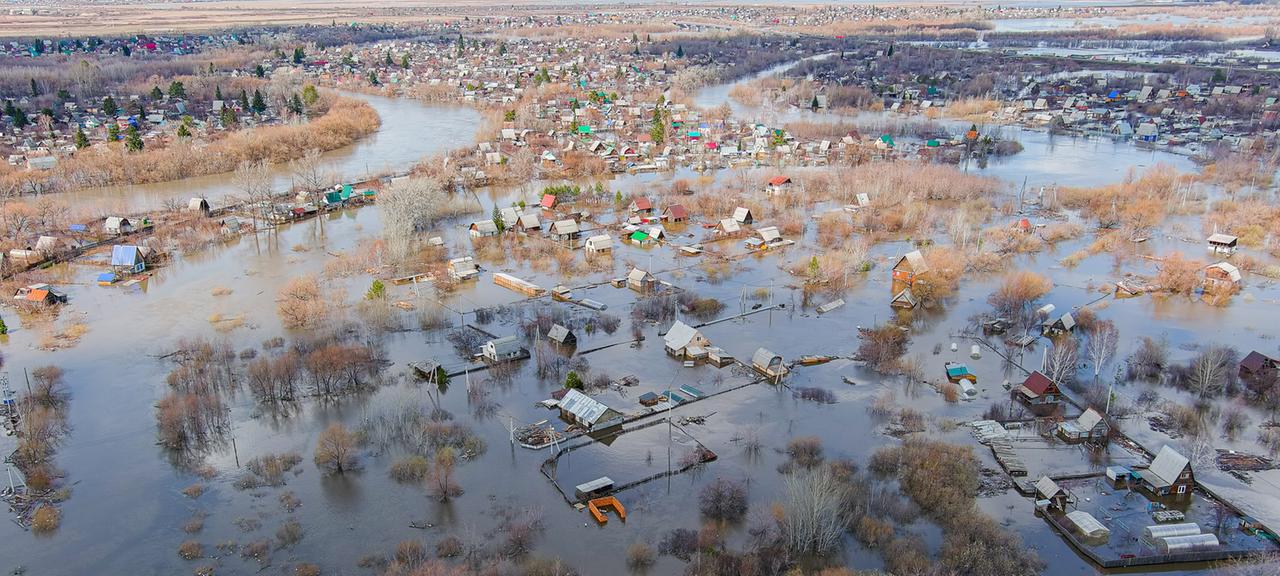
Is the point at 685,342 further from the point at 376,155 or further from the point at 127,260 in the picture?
the point at 376,155

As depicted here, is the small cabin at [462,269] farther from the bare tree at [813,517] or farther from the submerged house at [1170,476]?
the submerged house at [1170,476]

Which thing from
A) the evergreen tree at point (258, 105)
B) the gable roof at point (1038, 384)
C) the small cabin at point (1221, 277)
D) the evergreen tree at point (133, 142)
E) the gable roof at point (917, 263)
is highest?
the evergreen tree at point (258, 105)

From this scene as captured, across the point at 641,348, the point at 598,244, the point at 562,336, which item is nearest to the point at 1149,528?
the point at 641,348

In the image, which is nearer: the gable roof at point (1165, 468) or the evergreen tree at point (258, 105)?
the gable roof at point (1165, 468)

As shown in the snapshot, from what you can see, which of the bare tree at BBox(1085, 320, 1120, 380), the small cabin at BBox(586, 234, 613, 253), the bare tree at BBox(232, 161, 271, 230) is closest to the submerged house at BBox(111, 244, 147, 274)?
the bare tree at BBox(232, 161, 271, 230)

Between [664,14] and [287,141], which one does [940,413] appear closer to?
[287,141]

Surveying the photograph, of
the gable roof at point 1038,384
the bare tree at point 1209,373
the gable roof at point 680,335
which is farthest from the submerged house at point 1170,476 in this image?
the gable roof at point 680,335
